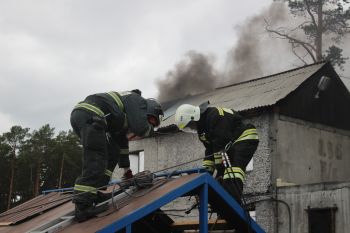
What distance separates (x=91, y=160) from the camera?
17.8ft

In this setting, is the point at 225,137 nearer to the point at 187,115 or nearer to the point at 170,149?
the point at 187,115

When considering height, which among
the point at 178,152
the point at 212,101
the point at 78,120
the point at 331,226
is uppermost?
the point at 212,101

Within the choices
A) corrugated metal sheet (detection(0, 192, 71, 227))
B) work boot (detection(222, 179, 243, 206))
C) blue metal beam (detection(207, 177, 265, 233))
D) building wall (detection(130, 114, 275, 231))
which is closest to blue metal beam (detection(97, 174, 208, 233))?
blue metal beam (detection(207, 177, 265, 233))

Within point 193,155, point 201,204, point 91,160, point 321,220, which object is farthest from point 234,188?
point 193,155

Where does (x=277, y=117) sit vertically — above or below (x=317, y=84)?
below

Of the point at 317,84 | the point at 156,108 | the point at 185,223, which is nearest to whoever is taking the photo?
the point at 156,108

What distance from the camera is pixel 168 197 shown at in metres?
5.36

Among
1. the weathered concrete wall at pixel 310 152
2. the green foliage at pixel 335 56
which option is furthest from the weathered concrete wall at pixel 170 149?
the green foliage at pixel 335 56

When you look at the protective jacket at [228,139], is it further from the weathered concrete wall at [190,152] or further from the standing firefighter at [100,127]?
Result: the weathered concrete wall at [190,152]

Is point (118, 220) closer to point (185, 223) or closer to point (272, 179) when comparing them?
point (185, 223)

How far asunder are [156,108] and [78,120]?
91 cm

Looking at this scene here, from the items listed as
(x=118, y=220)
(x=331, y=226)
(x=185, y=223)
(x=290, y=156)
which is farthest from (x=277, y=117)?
(x=118, y=220)

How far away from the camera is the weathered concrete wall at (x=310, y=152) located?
14.1 metres

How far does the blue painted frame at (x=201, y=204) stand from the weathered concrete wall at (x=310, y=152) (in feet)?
26.2
